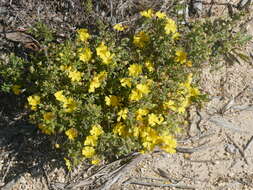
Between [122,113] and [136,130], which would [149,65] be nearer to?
[122,113]

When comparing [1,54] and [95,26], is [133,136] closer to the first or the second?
[95,26]

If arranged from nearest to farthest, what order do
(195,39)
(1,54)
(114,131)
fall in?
(114,131), (195,39), (1,54)

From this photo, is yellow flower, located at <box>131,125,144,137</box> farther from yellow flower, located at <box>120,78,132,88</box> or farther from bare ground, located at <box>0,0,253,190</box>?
bare ground, located at <box>0,0,253,190</box>

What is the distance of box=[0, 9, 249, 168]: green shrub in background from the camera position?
10.7ft

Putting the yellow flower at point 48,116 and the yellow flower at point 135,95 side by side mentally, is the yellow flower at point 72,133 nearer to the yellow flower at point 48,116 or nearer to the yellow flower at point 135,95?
the yellow flower at point 48,116

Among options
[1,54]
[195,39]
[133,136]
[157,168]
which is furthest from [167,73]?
[1,54]

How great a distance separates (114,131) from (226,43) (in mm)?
1767

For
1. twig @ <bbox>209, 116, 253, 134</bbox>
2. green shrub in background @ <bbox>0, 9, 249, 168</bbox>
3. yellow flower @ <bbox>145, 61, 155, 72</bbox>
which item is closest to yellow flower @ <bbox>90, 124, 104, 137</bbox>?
green shrub in background @ <bbox>0, 9, 249, 168</bbox>

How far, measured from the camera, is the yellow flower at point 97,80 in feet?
10.8

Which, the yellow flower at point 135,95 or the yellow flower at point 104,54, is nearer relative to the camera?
the yellow flower at point 135,95

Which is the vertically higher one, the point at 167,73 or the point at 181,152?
the point at 167,73

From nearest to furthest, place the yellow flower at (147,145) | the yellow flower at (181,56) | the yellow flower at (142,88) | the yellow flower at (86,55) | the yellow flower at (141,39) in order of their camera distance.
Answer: the yellow flower at (142,88)
the yellow flower at (147,145)
the yellow flower at (86,55)
the yellow flower at (181,56)
the yellow flower at (141,39)

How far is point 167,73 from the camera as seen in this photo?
3.68m

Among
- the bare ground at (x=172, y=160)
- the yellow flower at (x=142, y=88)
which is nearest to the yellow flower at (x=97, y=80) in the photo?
the yellow flower at (x=142, y=88)
